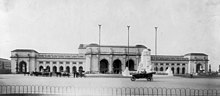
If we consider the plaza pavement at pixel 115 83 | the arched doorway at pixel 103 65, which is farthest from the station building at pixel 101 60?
the plaza pavement at pixel 115 83

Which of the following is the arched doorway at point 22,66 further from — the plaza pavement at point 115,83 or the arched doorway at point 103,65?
the plaza pavement at point 115,83

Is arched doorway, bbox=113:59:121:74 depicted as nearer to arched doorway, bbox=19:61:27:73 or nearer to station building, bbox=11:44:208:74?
station building, bbox=11:44:208:74

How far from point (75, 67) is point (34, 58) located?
905 cm

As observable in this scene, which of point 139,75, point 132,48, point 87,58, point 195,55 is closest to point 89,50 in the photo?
point 87,58

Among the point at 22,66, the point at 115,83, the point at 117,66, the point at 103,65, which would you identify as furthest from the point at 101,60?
the point at 115,83

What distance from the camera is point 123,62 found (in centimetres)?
5484

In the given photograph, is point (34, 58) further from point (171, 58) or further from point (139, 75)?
point (139, 75)

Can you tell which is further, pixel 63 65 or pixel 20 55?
pixel 63 65

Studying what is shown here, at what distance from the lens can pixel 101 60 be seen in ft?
184

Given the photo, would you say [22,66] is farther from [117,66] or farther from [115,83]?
[115,83]

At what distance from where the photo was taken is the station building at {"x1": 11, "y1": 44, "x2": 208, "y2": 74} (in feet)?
178

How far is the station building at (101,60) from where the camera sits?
178ft

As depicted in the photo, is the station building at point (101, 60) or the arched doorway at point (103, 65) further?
the arched doorway at point (103, 65)

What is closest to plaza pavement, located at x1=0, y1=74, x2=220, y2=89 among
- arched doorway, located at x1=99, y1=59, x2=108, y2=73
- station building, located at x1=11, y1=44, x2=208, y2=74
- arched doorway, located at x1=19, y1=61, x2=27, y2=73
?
station building, located at x1=11, y1=44, x2=208, y2=74
